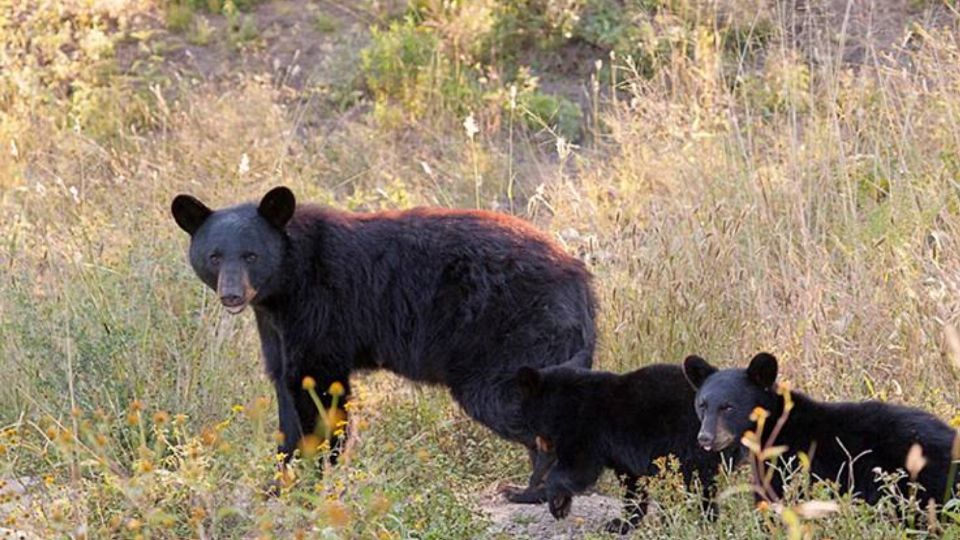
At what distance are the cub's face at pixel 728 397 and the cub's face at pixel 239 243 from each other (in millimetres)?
2080

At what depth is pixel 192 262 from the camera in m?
7.72

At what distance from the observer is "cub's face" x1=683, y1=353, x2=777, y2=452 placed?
243 inches

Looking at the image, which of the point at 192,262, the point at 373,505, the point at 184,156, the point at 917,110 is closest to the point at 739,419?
the point at 373,505

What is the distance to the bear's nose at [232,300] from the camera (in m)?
7.36

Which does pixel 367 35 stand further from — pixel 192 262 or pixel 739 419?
pixel 739 419

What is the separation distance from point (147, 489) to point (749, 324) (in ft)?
11.7

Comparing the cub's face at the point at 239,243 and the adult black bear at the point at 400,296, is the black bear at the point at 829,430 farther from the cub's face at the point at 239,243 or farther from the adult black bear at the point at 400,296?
the cub's face at the point at 239,243

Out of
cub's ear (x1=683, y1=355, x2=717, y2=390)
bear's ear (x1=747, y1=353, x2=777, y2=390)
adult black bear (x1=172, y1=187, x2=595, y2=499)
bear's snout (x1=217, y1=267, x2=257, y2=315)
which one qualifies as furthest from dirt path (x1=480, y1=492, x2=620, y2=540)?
bear's snout (x1=217, y1=267, x2=257, y2=315)

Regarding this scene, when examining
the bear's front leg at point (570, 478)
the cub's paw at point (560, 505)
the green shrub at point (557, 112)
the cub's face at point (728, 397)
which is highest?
the cub's face at point (728, 397)

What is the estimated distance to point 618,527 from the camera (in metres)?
6.88

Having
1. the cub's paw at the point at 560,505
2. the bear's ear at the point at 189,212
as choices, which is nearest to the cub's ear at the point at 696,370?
the cub's paw at the point at 560,505

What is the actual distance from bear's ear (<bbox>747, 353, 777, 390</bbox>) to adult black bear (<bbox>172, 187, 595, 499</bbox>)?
4.13ft

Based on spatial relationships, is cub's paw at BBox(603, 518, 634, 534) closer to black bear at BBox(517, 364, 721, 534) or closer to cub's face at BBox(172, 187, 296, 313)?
black bear at BBox(517, 364, 721, 534)

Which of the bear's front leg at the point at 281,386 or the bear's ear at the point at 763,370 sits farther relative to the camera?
the bear's front leg at the point at 281,386
